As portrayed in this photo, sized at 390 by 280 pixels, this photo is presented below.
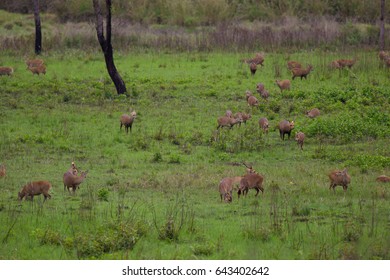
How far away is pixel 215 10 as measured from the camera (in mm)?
43812

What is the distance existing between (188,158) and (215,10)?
91.9 ft

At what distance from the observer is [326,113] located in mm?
21047

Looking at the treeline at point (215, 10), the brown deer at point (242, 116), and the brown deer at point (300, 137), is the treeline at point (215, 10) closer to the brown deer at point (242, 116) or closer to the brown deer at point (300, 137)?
the brown deer at point (242, 116)

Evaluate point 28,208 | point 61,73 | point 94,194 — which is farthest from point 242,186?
point 61,73

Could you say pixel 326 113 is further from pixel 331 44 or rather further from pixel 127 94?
pixel 331 44

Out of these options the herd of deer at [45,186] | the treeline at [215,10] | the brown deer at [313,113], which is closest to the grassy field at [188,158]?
the herd of deer at [45,186]

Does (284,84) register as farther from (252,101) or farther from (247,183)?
(247,183)

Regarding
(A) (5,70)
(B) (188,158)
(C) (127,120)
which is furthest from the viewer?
(A) (5,70)

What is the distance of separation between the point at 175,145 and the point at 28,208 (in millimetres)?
6131

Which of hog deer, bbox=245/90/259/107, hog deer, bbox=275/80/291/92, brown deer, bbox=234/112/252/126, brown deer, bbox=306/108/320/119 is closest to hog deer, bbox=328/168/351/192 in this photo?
brown deer, bbox=234/112/252/126

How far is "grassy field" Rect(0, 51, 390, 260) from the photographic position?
10.4 m

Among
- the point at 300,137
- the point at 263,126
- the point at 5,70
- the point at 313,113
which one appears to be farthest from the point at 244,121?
the point at 5,70

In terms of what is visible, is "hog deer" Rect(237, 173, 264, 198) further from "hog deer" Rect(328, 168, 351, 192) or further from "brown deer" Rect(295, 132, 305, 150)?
"brown deer" Rect(295, 132, 305, 150)

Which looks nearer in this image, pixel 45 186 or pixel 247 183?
pixel 45 186
